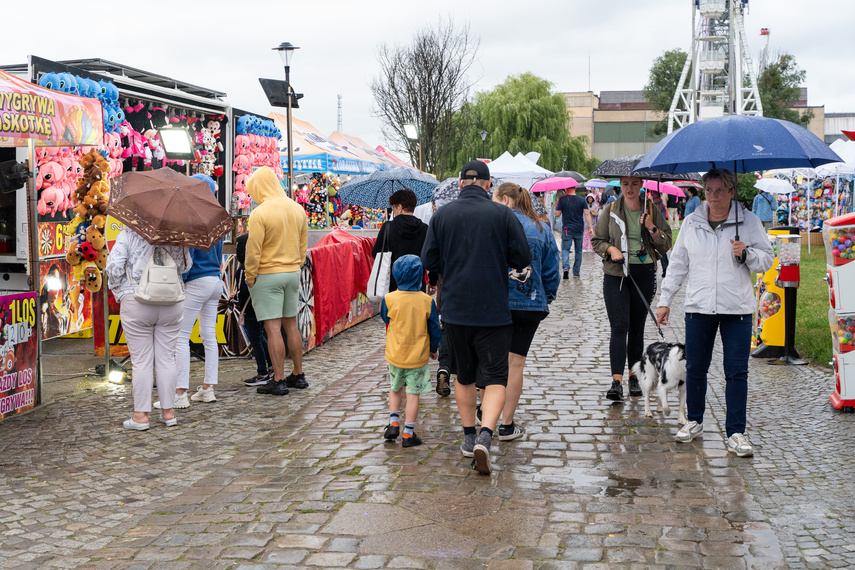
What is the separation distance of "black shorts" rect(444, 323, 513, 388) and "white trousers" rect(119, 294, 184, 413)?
91.4 inches

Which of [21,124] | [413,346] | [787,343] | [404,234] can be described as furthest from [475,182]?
[787,343]

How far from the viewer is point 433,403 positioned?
7191mm

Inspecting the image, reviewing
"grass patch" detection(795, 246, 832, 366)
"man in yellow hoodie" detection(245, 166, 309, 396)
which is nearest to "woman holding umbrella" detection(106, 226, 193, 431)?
"man in yellow hoodie" detection(245, 166, 309, 396)

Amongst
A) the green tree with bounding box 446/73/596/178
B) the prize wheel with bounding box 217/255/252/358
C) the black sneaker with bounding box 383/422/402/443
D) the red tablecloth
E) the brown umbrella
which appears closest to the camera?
the black sneaker with bounding box 383/422/402/443

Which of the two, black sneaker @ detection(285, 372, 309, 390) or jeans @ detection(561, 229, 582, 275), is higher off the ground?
jeans @ detection(561, 229, 582, 275)

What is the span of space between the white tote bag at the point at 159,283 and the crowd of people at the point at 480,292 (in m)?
0.07

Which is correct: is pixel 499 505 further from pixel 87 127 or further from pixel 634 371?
pixel 87 127

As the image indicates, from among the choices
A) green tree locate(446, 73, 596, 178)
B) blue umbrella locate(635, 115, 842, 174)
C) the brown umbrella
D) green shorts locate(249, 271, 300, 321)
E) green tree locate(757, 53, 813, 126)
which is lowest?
green shorts locate(249, 271, 300, 321)

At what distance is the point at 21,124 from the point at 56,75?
10.4 feet

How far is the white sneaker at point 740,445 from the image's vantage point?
5.49 meters

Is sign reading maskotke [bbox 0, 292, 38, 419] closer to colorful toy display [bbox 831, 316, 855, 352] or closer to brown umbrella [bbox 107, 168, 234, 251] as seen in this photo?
brown umbrella [bbox 107, 168, 234, 251]

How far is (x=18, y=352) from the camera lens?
6.75 m

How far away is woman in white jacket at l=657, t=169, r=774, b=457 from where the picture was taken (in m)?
5.51

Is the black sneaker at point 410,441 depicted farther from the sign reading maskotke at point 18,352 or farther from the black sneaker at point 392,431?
the sign reading maskotke at point 18,352
